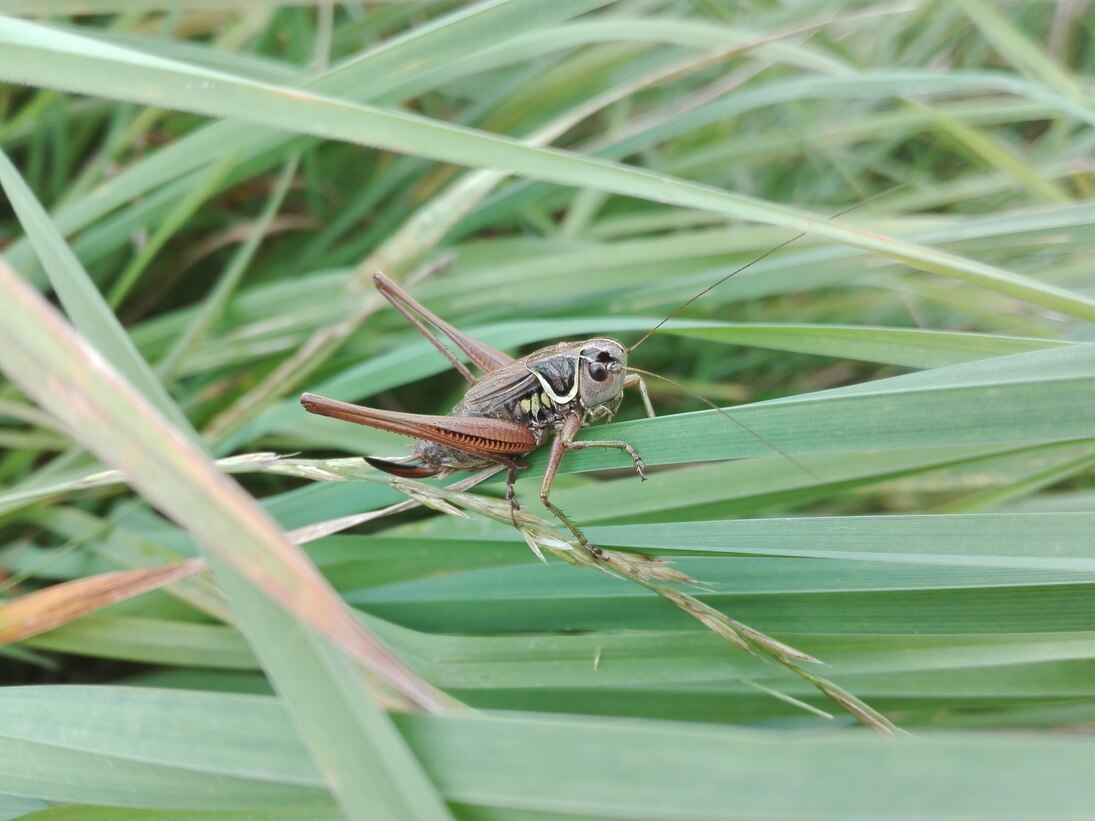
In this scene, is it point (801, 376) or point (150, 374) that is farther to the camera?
point (801, 376)

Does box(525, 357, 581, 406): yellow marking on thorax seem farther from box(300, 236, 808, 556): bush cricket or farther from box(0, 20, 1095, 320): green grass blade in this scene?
box(0, 20, 1095, 320): green grass blade

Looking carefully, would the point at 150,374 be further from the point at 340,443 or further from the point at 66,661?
the point at 66,661

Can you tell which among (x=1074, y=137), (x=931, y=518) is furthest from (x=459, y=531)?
(x=1074, y=137)

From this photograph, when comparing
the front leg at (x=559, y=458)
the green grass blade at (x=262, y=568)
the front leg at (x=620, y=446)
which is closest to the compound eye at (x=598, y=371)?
the front leg at (x=559, y=458)

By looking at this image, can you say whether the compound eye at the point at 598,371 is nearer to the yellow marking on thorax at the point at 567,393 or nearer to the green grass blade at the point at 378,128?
the yellow marking on thorax at the point at 567,393

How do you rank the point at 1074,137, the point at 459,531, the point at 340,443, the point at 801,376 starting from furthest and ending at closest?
the point at 1074,137
the point at 801,376
the point at 340,443
the point at 459,531

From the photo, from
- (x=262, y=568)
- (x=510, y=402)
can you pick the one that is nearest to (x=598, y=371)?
(x=510, y=402)

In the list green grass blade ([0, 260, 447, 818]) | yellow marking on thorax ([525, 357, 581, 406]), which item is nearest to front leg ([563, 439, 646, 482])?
yellow marking on thorax ([525, 357, 581, 406])
